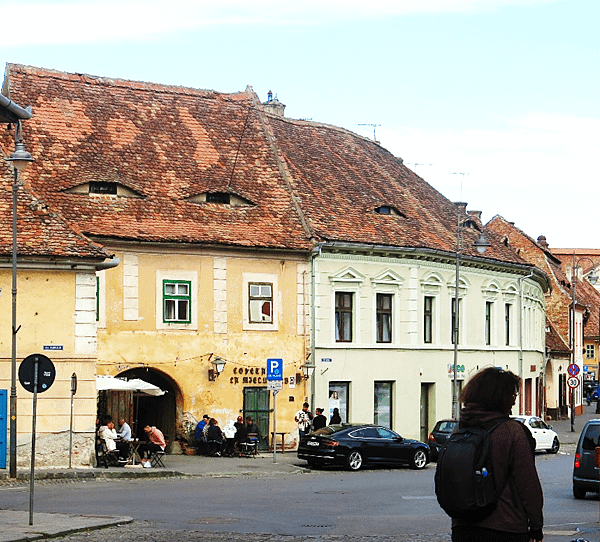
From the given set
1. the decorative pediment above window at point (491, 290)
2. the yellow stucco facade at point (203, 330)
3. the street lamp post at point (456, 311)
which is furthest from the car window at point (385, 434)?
the decorative pediment above window at point (491, 290)

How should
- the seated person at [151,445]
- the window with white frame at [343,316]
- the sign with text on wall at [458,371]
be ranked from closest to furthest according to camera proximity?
1. the seated person at [151,445]
2. the window with white frame at [343,316]
3. the sign with text on wall at [458,371]

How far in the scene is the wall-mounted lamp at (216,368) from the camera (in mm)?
39469

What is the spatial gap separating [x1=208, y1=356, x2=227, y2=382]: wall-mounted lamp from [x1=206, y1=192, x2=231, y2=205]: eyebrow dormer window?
5636 millimetres

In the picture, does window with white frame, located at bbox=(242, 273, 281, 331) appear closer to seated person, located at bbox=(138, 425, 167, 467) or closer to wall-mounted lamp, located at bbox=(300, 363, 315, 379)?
wall-mounted lamp, located at bbox=(300, 363, 315, 379)

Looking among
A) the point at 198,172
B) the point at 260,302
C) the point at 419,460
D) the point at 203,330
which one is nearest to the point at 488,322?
the point at 260,302

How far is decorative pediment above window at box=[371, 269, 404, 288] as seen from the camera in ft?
145

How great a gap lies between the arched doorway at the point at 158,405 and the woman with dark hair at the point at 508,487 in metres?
32.1

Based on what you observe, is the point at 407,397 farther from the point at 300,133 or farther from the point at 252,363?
the point at 300,133

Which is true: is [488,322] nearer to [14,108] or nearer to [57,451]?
[57,451]

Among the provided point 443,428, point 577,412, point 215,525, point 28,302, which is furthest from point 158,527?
point 577,412

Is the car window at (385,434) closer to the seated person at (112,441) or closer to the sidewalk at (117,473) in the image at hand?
the sidewalk at (117,473)

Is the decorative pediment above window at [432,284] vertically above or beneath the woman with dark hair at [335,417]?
above

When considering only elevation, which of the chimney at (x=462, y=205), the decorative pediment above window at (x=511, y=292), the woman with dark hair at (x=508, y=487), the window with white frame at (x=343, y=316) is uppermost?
the chimney at (x=462, y=205)

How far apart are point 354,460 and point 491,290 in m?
18.8
